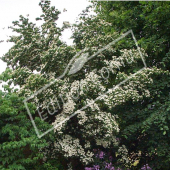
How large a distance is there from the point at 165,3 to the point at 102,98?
3.67 m

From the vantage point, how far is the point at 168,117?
6.43 m

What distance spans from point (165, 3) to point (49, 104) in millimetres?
5032

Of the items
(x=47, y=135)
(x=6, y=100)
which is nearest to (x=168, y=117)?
(x=47, y=135)

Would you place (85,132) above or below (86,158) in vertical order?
above

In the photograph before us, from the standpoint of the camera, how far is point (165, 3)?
21.5ft

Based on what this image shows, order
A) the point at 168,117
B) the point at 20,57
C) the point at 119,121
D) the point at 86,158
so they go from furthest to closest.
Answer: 1. the point at 20,57
2. the point at 119,121
3. the point at 86,158
4. the point at 168,117

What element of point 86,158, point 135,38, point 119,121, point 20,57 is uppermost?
point 20,57

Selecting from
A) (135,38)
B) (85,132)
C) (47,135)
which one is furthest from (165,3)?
(47,135)

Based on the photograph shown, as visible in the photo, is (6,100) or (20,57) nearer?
(6,100)

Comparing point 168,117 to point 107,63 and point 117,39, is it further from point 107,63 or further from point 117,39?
point 117,39

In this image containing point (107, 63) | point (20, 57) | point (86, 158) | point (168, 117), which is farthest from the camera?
point (20, 57)

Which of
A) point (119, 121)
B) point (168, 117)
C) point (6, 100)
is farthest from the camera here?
point (119, 121)

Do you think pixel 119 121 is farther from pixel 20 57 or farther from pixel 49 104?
pixel 20 57

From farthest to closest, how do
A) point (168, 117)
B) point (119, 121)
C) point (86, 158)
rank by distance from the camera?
point (119, 121) → point (86, 158) → point (168, 117)
